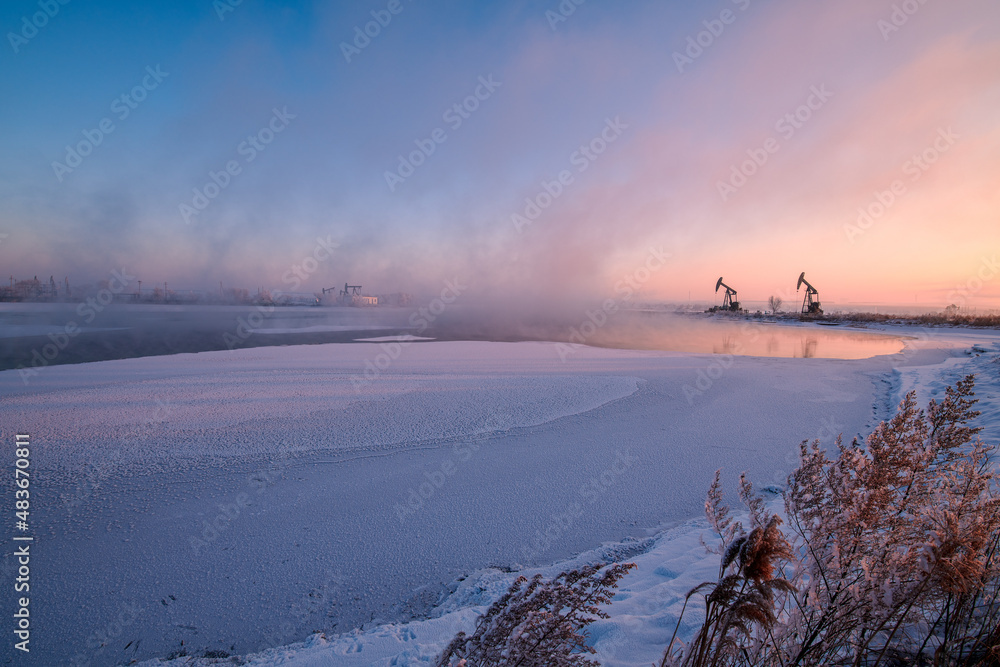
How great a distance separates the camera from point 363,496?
4.20 meters

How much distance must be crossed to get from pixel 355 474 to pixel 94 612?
7.31 ft

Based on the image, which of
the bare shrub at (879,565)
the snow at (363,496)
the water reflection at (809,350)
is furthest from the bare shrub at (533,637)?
the water reflection at (809,350)

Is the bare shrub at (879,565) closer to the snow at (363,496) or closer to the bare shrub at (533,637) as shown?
the bare shrub at (533,637)

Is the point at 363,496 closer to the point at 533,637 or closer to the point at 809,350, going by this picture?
the point at 533,637

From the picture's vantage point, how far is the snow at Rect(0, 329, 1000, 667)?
102 inches

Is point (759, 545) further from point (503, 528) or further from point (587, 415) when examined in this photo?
point (587, 415)

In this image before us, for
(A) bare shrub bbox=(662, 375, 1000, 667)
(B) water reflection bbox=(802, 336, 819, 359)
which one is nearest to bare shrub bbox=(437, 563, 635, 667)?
(A) bare shrub bbox=(662, 375, 1000, 667)

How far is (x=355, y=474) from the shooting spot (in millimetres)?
4660

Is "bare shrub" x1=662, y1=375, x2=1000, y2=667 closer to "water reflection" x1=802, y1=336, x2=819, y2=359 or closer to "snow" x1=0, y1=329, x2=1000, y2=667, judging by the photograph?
"snow" x1=0, y1=329, x2=1000, y2=667

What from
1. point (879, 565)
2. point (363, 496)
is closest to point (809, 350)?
point (363, 496)

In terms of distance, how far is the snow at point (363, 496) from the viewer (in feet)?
8.46

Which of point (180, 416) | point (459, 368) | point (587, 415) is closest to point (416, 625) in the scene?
point (587, 415)

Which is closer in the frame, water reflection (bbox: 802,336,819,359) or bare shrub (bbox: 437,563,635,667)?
bare shrub (bbox: 437,563,635,667)

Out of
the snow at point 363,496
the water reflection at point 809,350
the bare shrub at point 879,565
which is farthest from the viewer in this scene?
the water reflection at point 809,350
